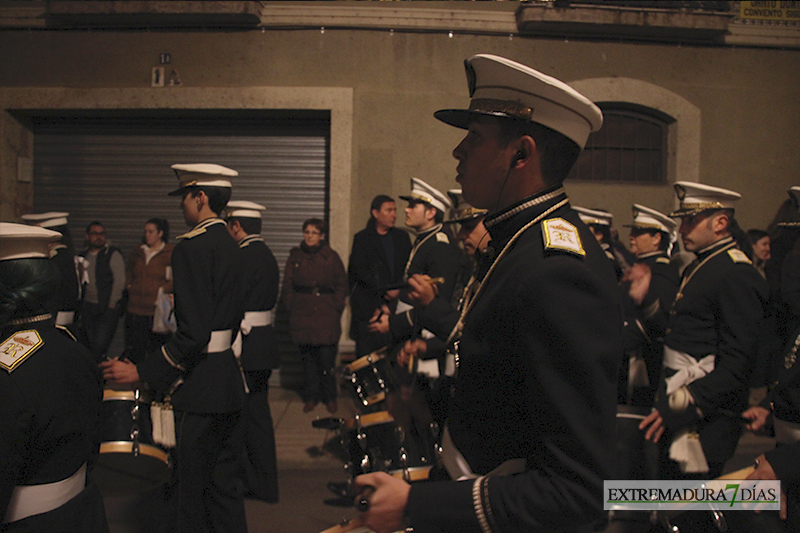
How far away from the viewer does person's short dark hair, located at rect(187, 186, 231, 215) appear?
3584mm

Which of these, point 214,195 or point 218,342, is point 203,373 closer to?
point 218,342

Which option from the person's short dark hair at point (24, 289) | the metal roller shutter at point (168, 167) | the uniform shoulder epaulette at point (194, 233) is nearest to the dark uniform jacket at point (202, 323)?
the uniform shoulder epaulette at point (194, 233)

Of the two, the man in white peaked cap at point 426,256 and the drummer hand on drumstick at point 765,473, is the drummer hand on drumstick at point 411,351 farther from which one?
the drummer hand on drumstick at point 765,473

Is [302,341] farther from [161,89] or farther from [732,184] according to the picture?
[732,184]

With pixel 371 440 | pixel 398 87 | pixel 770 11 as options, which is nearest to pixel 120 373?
pixel 371 440

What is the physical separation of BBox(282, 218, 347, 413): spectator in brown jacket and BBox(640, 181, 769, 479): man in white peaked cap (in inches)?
160

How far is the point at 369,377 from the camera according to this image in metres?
4.12

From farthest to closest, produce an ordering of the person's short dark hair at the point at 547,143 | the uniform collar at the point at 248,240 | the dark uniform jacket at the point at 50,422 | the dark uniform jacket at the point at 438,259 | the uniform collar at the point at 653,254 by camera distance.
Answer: the uniform collar at the point at 653,254 < the uniform collar at the point at 248,240 < the dark uniform jacket at the point at 438,259 < the dark uniform jacket at the point at 50,422 < the person's short dark hair at the point at 547,143

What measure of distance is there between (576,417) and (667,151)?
786cm

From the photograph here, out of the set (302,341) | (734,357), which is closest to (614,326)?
(734,357)

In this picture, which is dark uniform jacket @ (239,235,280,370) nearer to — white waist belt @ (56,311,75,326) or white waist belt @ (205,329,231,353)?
white waist belt @ (205,329,231,353)

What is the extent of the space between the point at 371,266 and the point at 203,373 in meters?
3.94

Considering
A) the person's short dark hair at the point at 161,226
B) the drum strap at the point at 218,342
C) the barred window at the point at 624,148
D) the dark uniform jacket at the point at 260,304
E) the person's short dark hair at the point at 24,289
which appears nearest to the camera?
the person's short dark hair at the point at 24,289

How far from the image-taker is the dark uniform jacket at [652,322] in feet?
14.2
